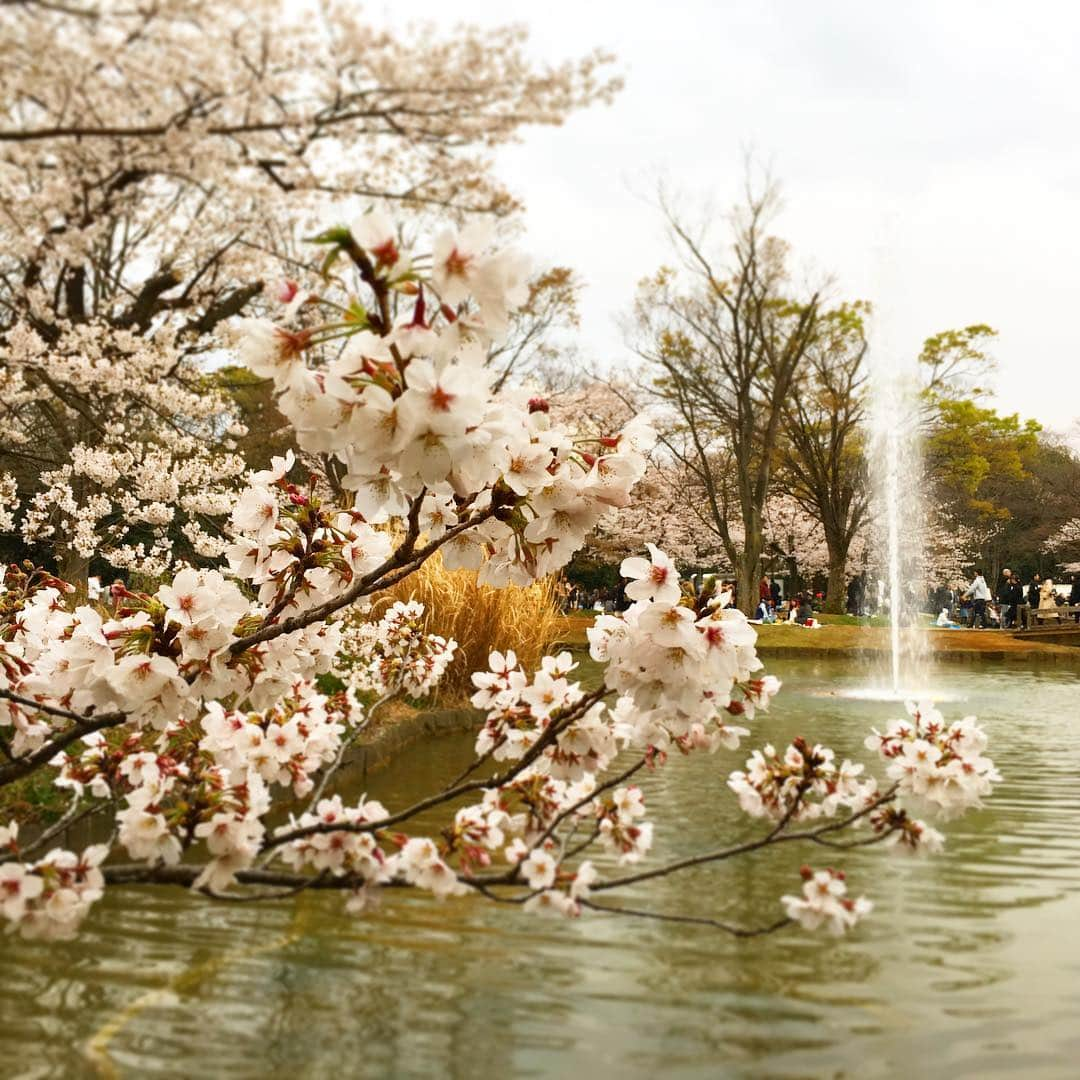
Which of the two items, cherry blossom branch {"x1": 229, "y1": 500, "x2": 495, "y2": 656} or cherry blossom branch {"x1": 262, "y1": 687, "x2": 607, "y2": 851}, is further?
cherry blossom branch {"x1": 262, "y1": 687, "x2": 607, "y2": 851}

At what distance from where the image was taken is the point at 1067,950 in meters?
3.10

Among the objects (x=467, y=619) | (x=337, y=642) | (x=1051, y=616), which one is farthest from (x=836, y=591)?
(x=337, y=642)

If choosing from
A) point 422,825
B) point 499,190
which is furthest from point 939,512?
point 422,825

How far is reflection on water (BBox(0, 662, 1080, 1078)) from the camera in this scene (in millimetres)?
2268

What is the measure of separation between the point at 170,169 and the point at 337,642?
7.57 m

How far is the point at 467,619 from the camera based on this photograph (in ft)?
28.8

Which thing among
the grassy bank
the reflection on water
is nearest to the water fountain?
the grassy bank

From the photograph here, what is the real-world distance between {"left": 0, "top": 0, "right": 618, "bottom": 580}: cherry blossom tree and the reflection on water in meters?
5.05

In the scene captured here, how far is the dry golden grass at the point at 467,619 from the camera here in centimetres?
861

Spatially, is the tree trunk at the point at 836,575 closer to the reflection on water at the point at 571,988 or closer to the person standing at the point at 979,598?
the person standing at the point at 979,598

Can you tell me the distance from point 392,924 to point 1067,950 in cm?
202

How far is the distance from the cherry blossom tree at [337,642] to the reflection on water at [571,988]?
0.36 metres

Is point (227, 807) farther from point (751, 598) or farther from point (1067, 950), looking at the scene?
point (751, 598)

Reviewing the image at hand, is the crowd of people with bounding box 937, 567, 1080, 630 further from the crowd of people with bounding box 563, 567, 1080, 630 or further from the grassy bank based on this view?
the grassy bank
